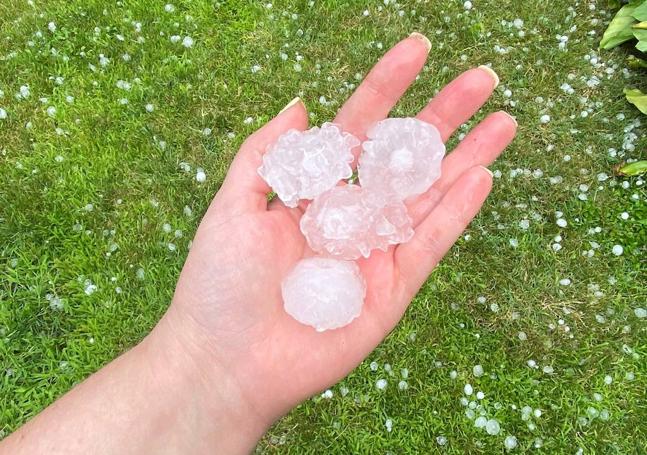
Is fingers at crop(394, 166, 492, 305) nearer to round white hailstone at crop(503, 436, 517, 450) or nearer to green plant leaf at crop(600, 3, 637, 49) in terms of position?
round white hailstone at crop(503, 436, 517, 450)

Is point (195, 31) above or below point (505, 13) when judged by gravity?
above

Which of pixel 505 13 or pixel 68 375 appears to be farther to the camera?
Result: pixel 505 13

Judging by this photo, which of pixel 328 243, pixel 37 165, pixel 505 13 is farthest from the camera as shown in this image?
pixel 505 13

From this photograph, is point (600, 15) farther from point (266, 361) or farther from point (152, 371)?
point (152, 371)

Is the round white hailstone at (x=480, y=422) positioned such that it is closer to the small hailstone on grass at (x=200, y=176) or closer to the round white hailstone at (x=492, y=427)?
the round white hailstone at (x=492, y=427)

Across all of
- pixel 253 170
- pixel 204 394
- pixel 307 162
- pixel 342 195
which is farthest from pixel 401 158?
pixel 204 394

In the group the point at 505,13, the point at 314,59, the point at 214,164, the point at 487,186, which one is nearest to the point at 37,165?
the point at 214,164

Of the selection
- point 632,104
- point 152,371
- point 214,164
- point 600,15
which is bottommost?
point 632,104
